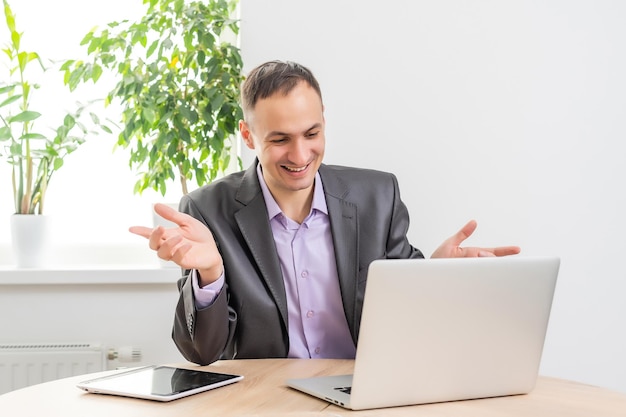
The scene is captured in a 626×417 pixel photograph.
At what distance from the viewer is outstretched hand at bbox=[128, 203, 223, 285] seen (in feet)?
5.35

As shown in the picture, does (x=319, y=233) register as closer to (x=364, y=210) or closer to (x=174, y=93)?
(x=364, y=210)

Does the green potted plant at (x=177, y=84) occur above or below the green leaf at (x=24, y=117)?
above

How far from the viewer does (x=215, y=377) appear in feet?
5.31

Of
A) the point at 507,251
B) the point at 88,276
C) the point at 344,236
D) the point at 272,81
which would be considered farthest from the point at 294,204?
the point at 88,276

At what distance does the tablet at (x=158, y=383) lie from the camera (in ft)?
4.88

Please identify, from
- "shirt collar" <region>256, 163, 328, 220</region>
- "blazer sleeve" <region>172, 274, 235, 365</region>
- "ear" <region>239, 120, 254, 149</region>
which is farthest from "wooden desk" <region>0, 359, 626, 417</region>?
"ear" <region>239, 120, 254, 149</region>

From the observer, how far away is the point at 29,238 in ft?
9.65

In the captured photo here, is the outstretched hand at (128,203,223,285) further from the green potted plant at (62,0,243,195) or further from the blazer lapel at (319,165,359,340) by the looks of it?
the green potted plant at (62,0,243,195)

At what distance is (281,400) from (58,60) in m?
2.11

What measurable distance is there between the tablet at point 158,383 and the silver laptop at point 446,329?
20cm

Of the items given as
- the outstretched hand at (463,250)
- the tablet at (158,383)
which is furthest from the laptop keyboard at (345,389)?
the outstretched hand at (463,250)

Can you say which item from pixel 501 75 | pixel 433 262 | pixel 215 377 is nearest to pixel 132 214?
pixel 501 75

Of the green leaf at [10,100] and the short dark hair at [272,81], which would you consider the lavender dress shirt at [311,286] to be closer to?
the short dark hair at [272,81]

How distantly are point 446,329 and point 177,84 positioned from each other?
1769 millimetres
